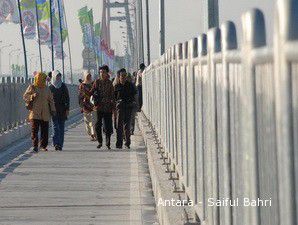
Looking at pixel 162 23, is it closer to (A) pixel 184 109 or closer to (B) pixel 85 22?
(A) pixel 184 109

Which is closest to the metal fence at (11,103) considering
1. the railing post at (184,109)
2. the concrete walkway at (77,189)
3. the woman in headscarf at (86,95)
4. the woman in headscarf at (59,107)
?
the woman in headscarf at (86,95)

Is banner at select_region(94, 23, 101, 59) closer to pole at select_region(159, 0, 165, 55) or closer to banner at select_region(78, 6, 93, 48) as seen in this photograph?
banner at select_region(78, 6, 93, 48)

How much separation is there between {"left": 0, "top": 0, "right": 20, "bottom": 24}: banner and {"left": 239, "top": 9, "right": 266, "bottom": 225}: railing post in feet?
213

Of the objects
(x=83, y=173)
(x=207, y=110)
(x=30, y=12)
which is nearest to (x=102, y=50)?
(x=30, y=12)

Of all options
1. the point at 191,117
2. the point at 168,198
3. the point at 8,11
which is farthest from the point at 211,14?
the point at 8,11

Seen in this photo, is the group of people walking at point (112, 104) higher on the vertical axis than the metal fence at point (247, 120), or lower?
lower

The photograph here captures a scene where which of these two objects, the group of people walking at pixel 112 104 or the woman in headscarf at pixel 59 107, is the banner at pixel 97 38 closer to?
the group of people walking at pixel 112 104

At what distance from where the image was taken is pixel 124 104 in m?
27.2

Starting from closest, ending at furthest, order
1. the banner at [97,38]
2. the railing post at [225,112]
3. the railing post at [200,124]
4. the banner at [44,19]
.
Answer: the railing post at [225,112] < the railing post at [200,124] < the banner at [44,19] < the banner at [97,38]

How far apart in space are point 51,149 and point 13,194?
11533 millimetres

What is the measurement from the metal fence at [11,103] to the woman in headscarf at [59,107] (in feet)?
9.85

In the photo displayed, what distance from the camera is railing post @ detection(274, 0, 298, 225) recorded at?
389 cm

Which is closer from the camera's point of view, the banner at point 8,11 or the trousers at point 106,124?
the trousers at point 106,124

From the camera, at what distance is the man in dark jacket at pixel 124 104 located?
26.9m
